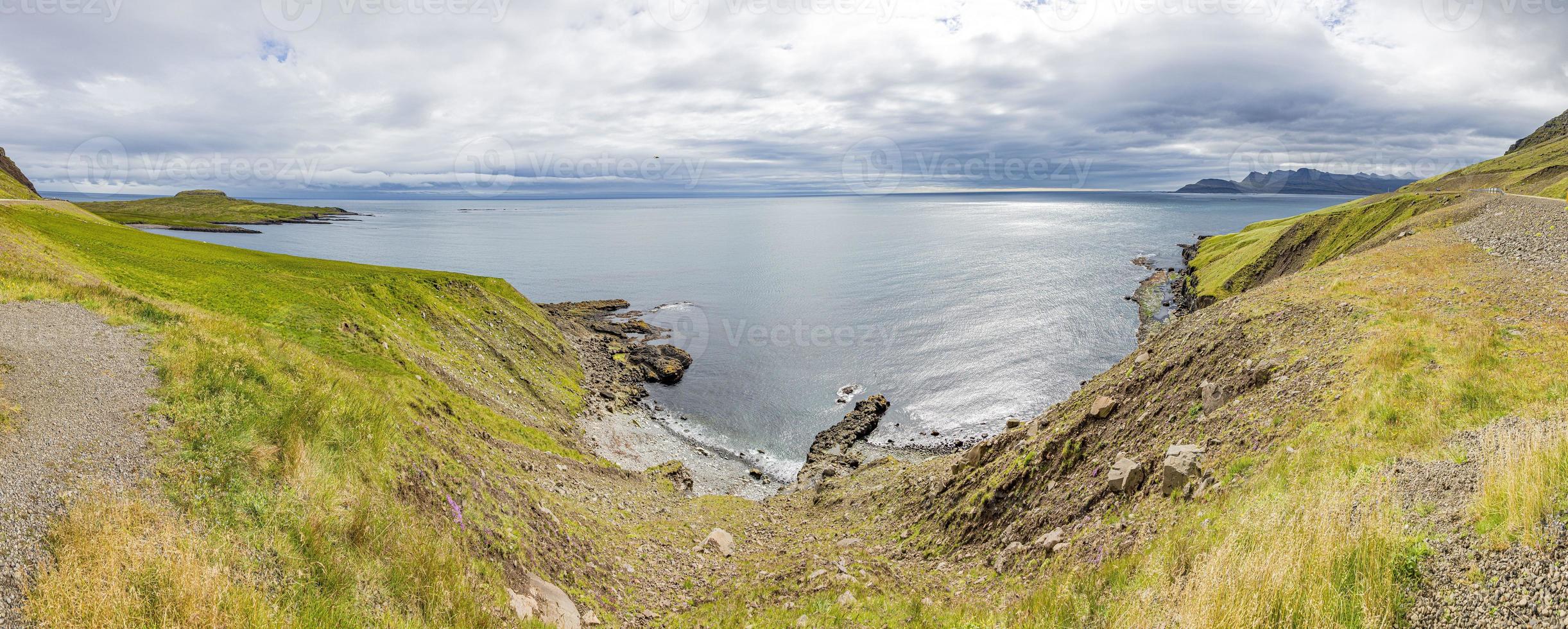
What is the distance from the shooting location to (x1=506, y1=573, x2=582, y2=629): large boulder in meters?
13.4

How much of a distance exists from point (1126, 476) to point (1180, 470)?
169 centimetres

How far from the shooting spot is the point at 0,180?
4793 inches

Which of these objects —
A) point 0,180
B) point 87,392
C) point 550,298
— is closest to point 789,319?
point 550,298

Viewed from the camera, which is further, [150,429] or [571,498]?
[571,498]

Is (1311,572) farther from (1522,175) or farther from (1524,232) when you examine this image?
(1522,175)

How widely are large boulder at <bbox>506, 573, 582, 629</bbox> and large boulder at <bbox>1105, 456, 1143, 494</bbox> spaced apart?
46.0ft

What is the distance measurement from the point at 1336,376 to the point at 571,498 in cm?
2478

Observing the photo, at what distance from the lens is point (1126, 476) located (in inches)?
602

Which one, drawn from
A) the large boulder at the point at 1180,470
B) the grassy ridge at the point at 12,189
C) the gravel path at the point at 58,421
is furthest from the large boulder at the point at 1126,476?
the grassy ridge at the point at 12,189

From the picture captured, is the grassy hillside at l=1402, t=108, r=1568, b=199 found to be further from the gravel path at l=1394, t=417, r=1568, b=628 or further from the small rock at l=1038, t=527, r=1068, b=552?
the gravel path at l=1394, t=417, r=1568, b=628

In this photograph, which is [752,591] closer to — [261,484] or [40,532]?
[261,484]

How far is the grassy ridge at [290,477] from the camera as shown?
827 centimetres

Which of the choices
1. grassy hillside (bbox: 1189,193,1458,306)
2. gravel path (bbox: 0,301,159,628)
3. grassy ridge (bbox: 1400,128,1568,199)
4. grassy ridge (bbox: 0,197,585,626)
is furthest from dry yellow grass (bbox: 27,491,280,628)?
grassy ridge (bbox: 1400,128,1568,199)

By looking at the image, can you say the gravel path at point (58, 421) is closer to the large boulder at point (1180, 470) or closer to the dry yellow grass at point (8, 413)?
the dry yellow grass at point (8, 413)
